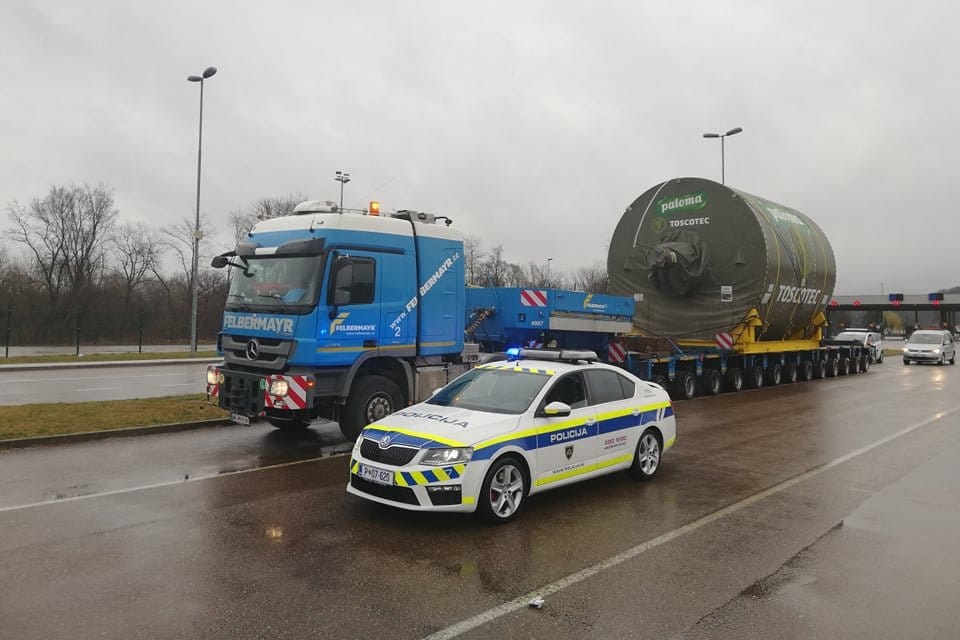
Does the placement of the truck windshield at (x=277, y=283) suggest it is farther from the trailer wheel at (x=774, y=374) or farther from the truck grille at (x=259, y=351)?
the trailer wheel at (x=774, y=374)

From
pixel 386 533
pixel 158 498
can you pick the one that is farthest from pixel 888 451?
pixel 158 498

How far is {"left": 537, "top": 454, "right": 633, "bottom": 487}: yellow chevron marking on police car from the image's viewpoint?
661cm

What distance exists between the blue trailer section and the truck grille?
516 centimetres

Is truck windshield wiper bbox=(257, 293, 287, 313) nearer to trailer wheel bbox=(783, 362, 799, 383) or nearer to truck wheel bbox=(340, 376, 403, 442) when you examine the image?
truck wheel bbox=(340, 376, 403, 442)

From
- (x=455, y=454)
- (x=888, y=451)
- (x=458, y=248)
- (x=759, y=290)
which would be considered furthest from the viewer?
(x=759, y=290)

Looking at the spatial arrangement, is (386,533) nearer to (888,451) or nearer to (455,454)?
(455,454)

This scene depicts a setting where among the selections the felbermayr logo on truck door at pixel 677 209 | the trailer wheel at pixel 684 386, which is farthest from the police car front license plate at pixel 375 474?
the felbermayr logo on truck door at pixel 677 209

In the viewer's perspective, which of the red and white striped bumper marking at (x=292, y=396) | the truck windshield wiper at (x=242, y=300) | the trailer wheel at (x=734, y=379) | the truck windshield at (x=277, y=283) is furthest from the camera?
the trailer wheel at (x=734, y=379)

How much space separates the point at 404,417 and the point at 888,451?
300 inches

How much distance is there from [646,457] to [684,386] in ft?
32.2

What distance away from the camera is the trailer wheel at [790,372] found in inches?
862

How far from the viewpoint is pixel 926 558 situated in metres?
5.49

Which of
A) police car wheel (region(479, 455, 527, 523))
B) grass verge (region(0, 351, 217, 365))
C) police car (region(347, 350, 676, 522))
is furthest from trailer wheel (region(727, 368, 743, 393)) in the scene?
grass verge (region(0, 351, 217, 365))

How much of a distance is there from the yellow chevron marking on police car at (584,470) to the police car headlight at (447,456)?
1.01 metres
